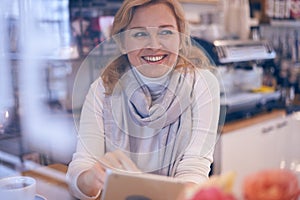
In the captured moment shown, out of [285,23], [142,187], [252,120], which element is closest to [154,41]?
[142,187]

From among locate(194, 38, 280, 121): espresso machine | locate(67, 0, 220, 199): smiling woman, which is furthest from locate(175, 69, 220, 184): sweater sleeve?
locate(194, 38, 280, 121): espresso machine

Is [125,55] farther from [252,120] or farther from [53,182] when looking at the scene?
[252,120]

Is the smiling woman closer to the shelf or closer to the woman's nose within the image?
the woman's nose

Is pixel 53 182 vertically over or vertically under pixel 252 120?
over

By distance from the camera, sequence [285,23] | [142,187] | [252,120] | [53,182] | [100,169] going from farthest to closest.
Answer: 1. [285,23]
2. [252,120]
3. [53,182]
4. [100,169]
5. [142,187]

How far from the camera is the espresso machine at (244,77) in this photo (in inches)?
56.3

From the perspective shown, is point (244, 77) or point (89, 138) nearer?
point (89, 138)

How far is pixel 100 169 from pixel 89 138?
0.07 meters

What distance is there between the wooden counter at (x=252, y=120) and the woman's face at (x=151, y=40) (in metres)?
0.91

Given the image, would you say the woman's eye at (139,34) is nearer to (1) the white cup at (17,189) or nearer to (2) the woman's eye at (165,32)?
(2) the woman's eye at (165,32)

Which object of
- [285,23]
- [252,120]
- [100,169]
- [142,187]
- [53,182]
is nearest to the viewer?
[142,187]

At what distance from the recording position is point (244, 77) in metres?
1.62

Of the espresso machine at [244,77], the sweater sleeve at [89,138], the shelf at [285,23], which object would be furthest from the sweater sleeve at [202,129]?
the shelf at [285,23]

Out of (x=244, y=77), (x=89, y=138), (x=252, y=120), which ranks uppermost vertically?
(x=89, y=138)
